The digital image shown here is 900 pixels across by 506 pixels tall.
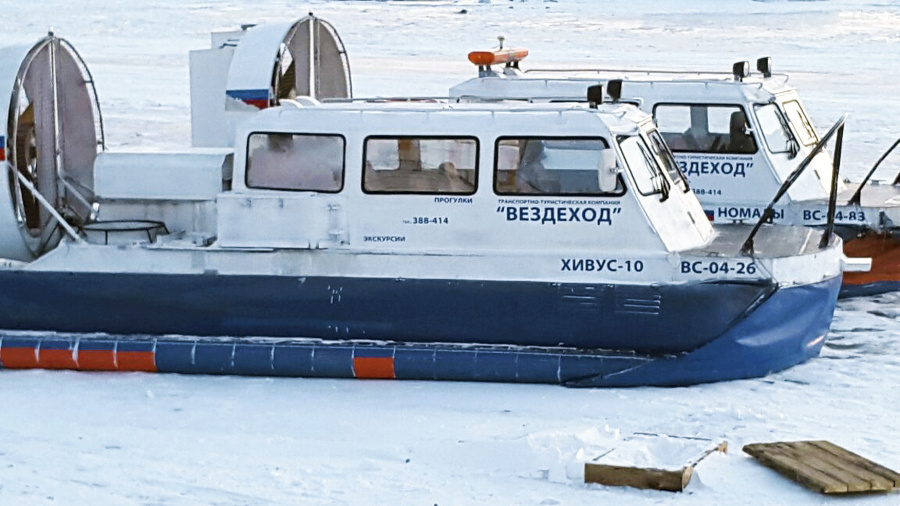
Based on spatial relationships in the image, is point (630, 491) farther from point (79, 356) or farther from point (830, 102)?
point (830, 102)

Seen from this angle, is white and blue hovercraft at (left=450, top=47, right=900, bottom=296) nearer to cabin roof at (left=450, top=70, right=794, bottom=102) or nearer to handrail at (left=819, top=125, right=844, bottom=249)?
cabin roof at (left=450, top=70, right=794, bottom=102)

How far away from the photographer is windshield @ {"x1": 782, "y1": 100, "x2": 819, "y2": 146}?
31.1 ft

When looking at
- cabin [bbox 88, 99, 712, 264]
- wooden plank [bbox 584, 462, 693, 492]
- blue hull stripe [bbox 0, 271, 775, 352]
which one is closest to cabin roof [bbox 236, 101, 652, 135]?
cabin [bbox 88, 99, 712, 264]

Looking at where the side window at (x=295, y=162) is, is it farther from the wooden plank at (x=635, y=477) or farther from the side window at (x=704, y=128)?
the side window at (x=704, y=128)

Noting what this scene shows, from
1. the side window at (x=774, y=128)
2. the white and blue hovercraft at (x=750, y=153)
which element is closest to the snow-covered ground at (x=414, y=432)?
the white and blue hovercraft at (x=750, y=153)

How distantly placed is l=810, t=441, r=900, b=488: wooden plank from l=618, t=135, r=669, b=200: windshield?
1674 mm

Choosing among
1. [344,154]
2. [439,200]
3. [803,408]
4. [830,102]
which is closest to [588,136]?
[439,200]

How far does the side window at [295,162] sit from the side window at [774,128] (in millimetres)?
3504

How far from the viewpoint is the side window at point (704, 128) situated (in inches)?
364

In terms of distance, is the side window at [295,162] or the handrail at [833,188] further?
the side window at [295,162]

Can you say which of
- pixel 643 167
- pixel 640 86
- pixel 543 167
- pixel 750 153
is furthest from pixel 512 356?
pixel 640 86

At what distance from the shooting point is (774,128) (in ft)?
30.6

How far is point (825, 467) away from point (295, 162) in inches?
124

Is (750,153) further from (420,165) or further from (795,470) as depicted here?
(795,470)
